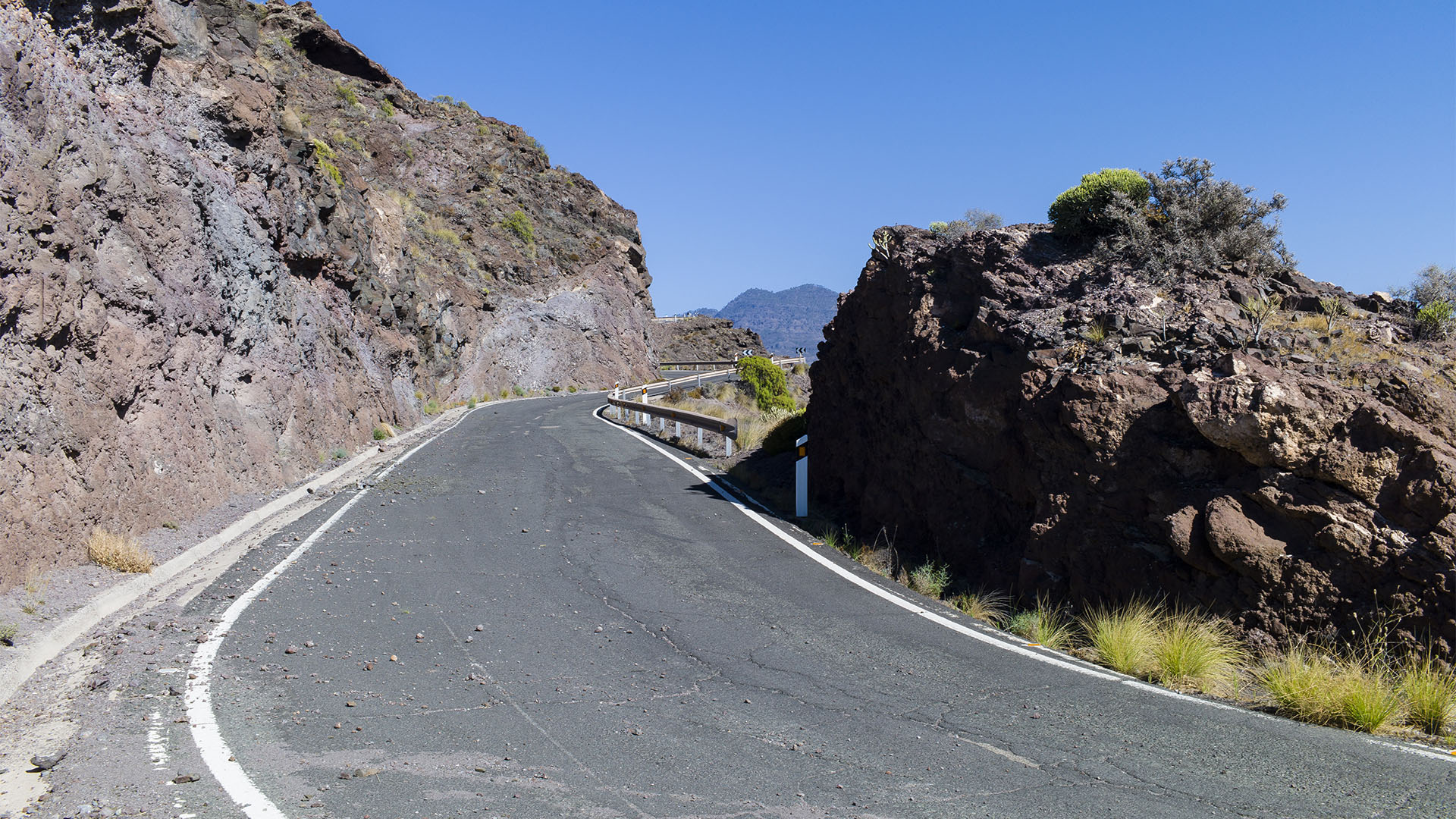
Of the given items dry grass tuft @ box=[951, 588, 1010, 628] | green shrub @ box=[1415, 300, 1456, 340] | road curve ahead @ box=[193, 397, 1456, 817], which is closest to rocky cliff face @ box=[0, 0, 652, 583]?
road curve ahead @ box=[193, 397, 1456, 817]

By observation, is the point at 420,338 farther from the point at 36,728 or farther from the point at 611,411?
the point at 36,728

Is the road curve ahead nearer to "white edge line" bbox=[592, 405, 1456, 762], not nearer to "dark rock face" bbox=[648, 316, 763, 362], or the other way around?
"white edge line" bbox=[592, 405, 1456, 762]

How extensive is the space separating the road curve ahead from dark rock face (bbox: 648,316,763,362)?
72573mm

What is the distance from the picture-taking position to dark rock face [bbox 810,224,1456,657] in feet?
19.7

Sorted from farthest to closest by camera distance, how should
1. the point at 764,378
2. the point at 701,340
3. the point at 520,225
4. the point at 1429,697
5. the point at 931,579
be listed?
the point at 701,340
the point at 520,225
the point at 764,378
the point at 931,579
the point at 1429,697

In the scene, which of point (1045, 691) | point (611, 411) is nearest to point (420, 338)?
point (611, 411)

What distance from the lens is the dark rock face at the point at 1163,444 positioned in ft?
19.7

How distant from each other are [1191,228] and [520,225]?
154 ft

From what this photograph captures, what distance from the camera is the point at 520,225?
172 feet

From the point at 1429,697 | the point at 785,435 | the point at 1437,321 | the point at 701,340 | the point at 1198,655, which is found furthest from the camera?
the point at 701,340

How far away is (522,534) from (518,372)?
128ft

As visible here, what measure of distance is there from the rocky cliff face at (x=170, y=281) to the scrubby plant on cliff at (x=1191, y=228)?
34.2 ft

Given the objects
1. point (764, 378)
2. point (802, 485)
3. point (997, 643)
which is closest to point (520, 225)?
point (764, 378)

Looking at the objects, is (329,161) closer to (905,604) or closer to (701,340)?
(905,604)
